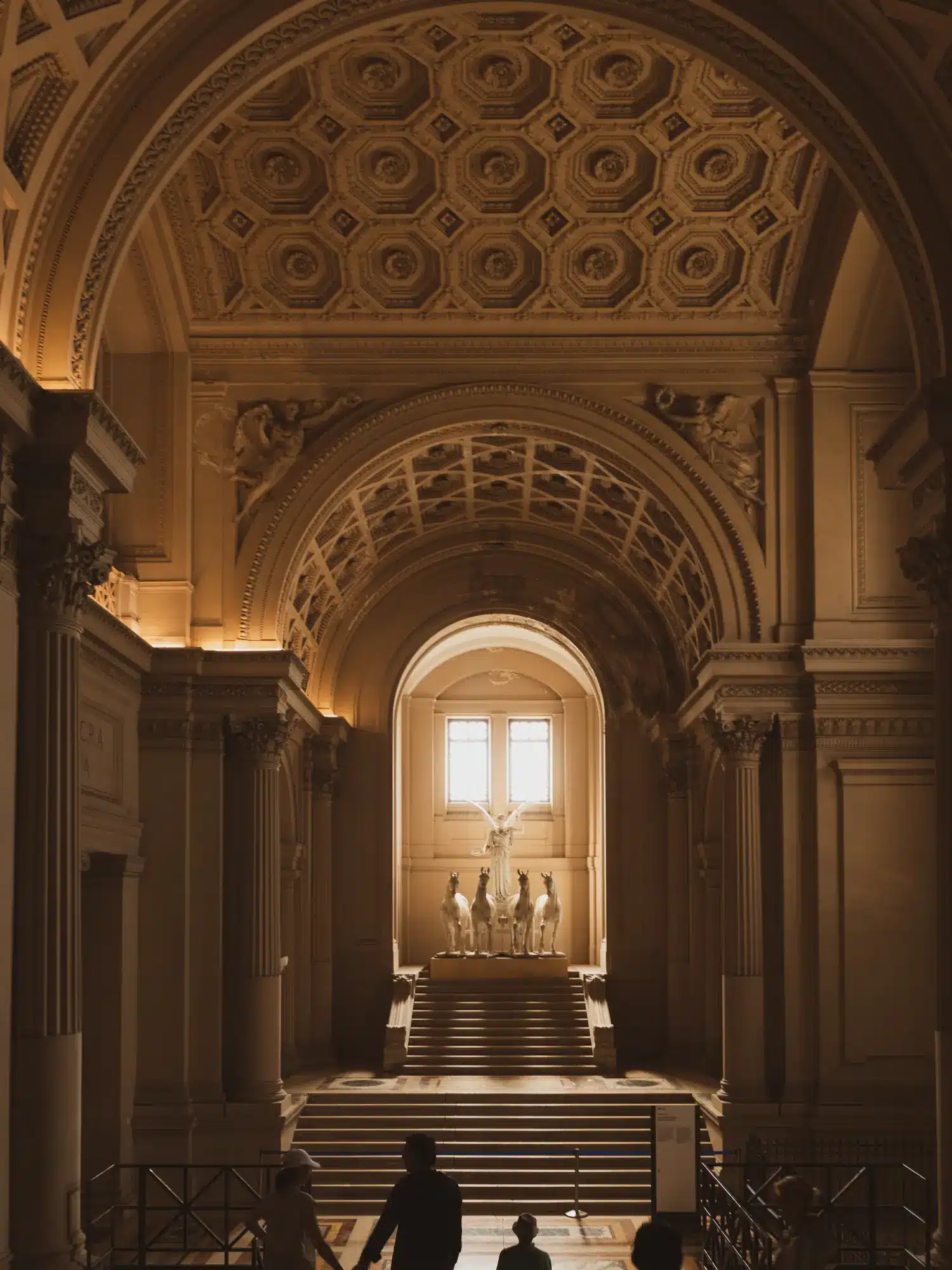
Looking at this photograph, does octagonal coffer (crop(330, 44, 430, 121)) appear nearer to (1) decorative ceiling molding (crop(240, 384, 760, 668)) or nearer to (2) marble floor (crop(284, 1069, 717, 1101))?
(1) decorative ceiling molding (crop(240, 384, 760, 668))

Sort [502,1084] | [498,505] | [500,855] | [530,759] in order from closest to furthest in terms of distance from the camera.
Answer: [502,1084], [498,505], [500,855], [530,759]

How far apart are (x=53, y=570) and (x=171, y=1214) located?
1102 centimetres

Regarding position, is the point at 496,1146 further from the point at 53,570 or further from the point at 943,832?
the point at 53,570

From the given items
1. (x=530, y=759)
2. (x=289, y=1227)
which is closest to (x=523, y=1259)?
(x=289, y=1227)

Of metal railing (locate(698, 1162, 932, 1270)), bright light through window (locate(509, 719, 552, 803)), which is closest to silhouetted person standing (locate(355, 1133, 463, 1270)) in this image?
metal railing (locate(698, 1162, 932, 1270))

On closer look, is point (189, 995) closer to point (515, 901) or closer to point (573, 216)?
point (573, 216)

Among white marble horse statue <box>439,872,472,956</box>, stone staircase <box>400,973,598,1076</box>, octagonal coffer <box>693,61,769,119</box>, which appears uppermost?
octagonal coffer <box>693,61,769,119</box>

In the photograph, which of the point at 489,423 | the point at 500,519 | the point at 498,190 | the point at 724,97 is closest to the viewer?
the point at 724,97

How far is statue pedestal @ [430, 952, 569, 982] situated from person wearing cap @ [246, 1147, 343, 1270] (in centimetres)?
2052

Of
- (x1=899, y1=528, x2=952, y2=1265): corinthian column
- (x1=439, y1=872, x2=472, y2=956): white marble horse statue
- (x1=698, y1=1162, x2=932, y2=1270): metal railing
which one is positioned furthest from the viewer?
(x1=439, y1=872, x2=472, y2=956): white marble horse statue

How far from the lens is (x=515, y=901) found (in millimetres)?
35281

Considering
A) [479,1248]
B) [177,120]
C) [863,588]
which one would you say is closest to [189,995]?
[479,1248]

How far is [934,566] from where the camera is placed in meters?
12.8

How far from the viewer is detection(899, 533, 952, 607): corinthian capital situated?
1270 centimetres
